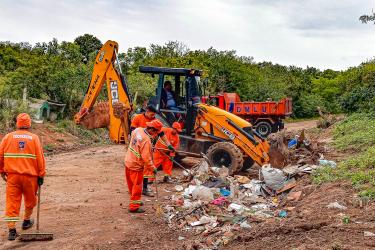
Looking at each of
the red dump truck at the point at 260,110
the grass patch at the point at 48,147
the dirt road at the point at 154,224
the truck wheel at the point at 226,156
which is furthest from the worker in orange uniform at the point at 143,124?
the red dump truck at the point at 260,110

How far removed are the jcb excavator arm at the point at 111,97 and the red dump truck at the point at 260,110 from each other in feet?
31.8

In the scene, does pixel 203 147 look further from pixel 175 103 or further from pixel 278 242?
pixel 278 242

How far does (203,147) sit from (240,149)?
3.14 feet

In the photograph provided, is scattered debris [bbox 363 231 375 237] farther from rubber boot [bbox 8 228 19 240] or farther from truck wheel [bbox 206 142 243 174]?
truck wheel [bbox 206 142 243 174]

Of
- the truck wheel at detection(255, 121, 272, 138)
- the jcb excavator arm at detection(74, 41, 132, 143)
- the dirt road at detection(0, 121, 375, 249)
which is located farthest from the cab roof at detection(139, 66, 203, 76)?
the truck wheel at detection(255, 121, 272, 138)

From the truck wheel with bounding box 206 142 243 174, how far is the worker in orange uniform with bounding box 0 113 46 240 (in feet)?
18.3

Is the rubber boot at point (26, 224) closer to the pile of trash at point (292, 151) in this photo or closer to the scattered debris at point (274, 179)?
the scattered debris at point (274, 179)

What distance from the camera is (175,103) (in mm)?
12703

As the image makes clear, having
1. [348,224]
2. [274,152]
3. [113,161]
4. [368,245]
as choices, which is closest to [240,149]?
[274,152]

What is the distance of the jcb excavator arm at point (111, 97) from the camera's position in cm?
1288

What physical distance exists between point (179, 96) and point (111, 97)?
6.13ft

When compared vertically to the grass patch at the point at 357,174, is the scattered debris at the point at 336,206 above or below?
below

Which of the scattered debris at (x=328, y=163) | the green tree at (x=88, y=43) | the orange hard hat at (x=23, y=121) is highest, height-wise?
the green tree at (x=88, y=43)

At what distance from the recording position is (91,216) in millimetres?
8086
